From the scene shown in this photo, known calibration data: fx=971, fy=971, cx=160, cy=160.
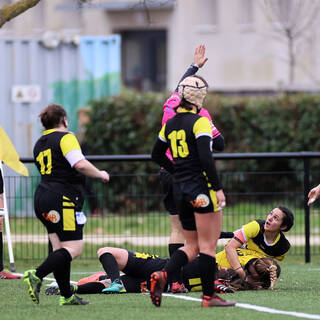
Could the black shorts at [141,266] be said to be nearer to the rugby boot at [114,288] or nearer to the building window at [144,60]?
the rugby boot at [114,288]

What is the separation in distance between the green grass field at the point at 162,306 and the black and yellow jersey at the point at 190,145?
3.21 ft

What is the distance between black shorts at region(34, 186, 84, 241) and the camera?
753cm

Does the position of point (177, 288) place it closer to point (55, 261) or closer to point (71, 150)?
point (55, 261)

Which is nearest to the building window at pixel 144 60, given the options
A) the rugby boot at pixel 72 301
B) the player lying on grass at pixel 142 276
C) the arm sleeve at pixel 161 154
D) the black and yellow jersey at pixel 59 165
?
the player lying on grass at pixel 142 276

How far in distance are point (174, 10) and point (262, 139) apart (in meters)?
19.8

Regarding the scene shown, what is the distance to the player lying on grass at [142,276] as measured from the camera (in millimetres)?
8766

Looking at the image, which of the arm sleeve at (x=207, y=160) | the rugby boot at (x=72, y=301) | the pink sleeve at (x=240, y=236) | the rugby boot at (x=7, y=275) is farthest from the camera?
the rugby boot at (x=7, y=275)

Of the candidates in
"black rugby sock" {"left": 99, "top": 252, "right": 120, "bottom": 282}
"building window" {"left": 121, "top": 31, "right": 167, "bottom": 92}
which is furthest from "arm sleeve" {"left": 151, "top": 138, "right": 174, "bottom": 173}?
"building window" {"left": 121, "top": 31, "right": 167, "bottom": 92}

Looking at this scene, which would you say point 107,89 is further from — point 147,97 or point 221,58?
point 221,58

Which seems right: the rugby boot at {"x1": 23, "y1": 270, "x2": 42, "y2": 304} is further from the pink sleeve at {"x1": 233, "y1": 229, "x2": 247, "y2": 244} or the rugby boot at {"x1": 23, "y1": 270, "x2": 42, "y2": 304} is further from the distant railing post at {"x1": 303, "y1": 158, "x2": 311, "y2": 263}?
the distant railing post at {"x1": 303, "y1": 158, "x2": 311, "y2": 263}

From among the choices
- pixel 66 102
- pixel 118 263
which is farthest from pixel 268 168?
pixel 118 263

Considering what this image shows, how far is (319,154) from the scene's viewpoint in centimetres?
1152

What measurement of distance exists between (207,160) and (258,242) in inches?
85.5

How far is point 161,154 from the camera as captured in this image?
783cm
